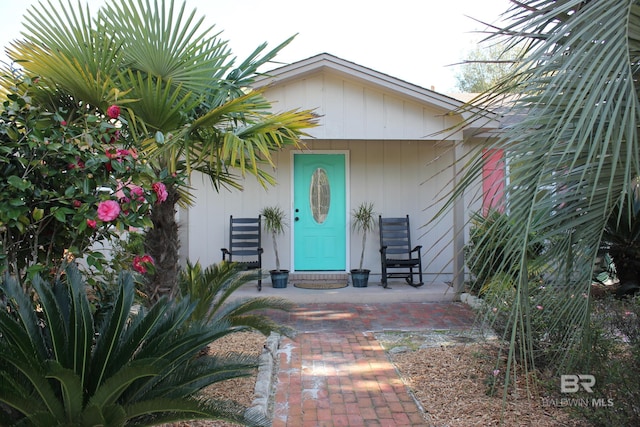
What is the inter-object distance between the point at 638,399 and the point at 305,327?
14.1 feet

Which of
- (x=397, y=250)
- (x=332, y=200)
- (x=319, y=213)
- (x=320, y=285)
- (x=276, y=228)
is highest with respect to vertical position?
(x=332, y=200)

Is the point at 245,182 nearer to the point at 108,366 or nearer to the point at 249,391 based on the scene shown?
the point at 249,391

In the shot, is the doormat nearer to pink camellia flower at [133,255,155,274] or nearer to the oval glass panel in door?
the oval glass panel in door

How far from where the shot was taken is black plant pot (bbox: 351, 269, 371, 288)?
896 centimetres

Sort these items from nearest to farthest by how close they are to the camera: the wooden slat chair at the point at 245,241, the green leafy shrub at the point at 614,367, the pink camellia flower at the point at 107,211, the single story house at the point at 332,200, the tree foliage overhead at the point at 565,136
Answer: the tree foliage overhead at the point at 565,136 < the pink camellia flower at the point at 107,211 < the green leafy shrub at the point at 614,367 < the wooden slat chair at the point at 245,241 < the single story house at the point at 332,200

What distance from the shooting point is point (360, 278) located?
8961 mm

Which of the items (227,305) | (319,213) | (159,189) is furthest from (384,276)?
(159,189)

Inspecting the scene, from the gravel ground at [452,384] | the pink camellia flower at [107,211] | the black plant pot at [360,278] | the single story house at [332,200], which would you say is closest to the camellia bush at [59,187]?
the pink camellia flower at [107,211]

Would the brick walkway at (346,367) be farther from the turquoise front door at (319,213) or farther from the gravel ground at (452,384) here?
the turquoise front door at (319,213)

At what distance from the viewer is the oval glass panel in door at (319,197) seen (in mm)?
9688

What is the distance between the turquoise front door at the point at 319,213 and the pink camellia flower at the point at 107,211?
6.78 m

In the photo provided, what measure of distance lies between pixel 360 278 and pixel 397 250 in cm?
89

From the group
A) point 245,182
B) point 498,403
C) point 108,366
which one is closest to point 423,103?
point 245,182

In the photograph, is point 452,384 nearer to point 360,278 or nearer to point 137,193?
point 137,193
